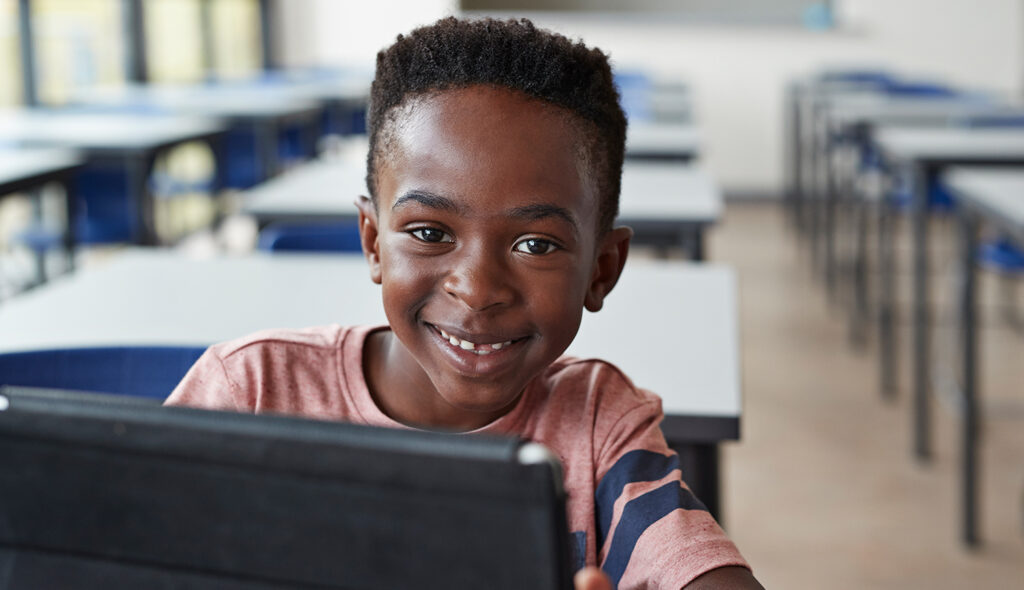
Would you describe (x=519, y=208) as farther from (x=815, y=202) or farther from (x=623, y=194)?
(x=815, y=202)

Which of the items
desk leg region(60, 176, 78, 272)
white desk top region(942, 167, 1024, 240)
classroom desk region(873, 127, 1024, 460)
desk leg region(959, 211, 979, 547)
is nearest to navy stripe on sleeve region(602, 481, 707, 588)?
white desk top region(942, 167, 1024, 240)

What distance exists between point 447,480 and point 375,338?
1.77 ft

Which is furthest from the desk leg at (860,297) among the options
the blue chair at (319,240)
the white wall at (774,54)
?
the white wall at (774,54)

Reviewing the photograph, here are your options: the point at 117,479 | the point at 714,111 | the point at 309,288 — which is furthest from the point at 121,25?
the point at 117,479

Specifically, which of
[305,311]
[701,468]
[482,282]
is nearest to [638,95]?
[305,311]

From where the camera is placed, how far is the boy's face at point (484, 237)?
2.44ft

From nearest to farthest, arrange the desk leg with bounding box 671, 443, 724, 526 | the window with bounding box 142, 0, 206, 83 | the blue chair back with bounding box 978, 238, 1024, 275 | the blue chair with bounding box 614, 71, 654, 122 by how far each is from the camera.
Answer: the desk leg with bounding box 671, 443, 724, 526 < the blue chair back with bounding box 978, 238, 1024, 275 < the blue chair with bounding box 614, 71, 654, 122 < the window with bounding box 142, 0, 206, 83

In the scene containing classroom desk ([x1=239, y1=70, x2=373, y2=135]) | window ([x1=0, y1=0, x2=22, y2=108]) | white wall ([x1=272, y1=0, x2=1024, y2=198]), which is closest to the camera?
window ([x1=0, y1=0, x2=22, y2=108])

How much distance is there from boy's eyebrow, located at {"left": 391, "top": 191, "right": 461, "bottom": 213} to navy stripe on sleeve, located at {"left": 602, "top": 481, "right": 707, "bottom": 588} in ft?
0.75

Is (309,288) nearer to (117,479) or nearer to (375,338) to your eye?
(375,338)

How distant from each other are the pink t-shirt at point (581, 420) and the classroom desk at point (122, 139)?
9.23 feet

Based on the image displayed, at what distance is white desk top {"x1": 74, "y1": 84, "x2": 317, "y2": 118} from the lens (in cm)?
516

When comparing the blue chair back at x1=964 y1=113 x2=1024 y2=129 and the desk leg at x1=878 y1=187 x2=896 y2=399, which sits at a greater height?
the blue chair back at x1=964 y1=113 x2=1024 y2=129

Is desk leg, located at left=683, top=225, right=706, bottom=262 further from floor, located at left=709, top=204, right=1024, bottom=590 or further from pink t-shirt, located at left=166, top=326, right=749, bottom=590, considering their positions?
pink t-shirt, located at left=166, top=326, right=749, bottom=590
